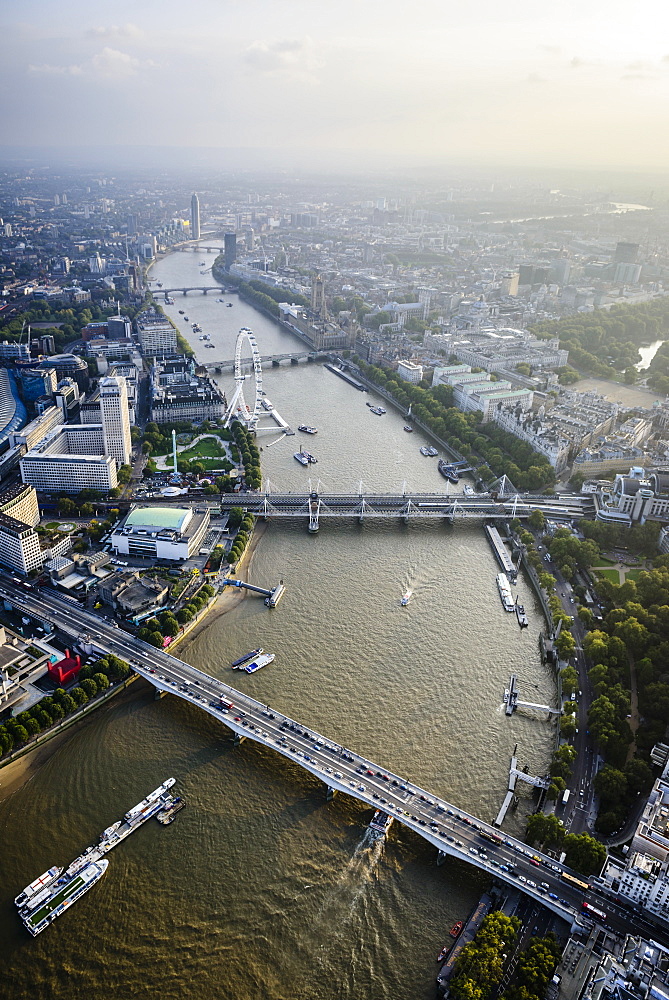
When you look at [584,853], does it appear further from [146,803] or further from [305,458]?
[305,458]

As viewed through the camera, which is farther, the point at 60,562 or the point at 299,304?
the point at 299,304

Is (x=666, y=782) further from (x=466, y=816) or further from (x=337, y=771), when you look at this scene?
(x=337, y=771)

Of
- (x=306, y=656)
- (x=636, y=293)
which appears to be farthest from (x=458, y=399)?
(x=636, y=293)

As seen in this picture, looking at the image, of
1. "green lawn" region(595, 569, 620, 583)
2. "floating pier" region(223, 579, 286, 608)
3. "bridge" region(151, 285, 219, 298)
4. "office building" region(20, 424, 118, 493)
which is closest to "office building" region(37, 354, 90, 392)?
"office building" region(20, 424, 118, 493)

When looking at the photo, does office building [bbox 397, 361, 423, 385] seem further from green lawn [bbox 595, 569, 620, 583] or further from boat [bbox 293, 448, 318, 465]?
green lawn [bbox 595, 569, 620, 583]

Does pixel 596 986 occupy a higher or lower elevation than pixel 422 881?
higher
